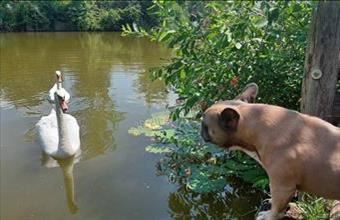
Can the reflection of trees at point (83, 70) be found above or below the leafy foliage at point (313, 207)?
below

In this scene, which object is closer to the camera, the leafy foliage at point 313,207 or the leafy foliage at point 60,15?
the leafy foliage at point 313,207

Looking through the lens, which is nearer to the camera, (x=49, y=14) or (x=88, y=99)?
(x=88, y=99)

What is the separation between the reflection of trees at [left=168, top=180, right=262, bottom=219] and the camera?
→ 209 inches

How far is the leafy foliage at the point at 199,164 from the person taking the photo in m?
4.87

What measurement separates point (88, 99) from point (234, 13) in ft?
24.6

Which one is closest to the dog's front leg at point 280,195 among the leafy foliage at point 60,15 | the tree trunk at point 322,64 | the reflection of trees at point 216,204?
the tree trunk at point 322,64

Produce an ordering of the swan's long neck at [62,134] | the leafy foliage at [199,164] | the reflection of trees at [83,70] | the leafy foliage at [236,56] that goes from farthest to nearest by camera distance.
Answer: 1. the reflection of trees at [83,70]
2. the swan's long neck at [62,134]
3. the leafy foliage at [199,164]
4. the leafy foliage at [236,56]

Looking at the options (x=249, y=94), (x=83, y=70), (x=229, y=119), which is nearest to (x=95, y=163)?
(x=249, y=94)

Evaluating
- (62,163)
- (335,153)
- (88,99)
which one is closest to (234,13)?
(335,153)

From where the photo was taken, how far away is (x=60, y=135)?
6996 millimetres

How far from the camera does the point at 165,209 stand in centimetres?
552

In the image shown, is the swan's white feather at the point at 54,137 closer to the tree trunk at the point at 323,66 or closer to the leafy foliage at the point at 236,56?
the leafy foliage at the point at 236,56

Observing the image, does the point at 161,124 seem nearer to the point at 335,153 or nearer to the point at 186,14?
the point at 335,153

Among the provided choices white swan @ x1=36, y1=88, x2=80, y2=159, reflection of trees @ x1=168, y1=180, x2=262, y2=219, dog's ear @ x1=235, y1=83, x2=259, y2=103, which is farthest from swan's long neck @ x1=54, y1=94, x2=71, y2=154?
dog's ear @ x1=235, y1=83, x2=259, y2=103
